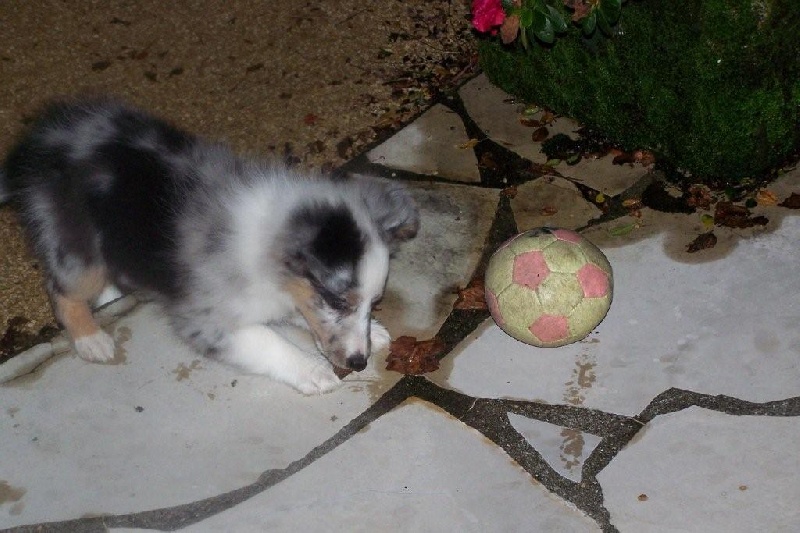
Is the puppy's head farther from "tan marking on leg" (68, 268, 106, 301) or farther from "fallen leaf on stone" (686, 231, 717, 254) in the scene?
"fallen leaf on stone" (686, 231, 717, 254)

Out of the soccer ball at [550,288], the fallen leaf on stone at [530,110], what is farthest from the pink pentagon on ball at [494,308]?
the fallen leaf on stone at [530,110]

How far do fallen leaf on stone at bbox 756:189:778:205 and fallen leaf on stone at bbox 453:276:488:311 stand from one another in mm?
1487

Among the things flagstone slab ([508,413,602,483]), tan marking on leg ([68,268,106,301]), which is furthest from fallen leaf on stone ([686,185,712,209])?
tan marking on leg ([68,268,106,301])

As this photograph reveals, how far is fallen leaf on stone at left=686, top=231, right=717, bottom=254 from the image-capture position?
13.6 feet

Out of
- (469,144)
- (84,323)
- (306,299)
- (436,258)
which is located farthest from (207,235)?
(469,144)

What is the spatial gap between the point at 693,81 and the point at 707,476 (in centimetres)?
193

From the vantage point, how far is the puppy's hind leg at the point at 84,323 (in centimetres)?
391

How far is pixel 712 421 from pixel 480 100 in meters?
2.49

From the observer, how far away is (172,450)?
360 cm

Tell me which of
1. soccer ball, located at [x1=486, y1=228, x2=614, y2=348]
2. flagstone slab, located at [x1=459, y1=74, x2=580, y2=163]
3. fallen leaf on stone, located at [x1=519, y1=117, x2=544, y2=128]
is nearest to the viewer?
soccer ball, located at [x1=486, y1=228, x2=614, y2=348]

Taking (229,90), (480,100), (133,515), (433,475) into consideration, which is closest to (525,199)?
(480,100)

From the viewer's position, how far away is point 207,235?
353 cm

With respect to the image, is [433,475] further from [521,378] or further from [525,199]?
[525,199]

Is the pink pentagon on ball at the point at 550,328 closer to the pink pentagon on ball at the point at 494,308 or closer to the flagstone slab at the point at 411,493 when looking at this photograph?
the pink pentagon on ball at the point at 494,308
